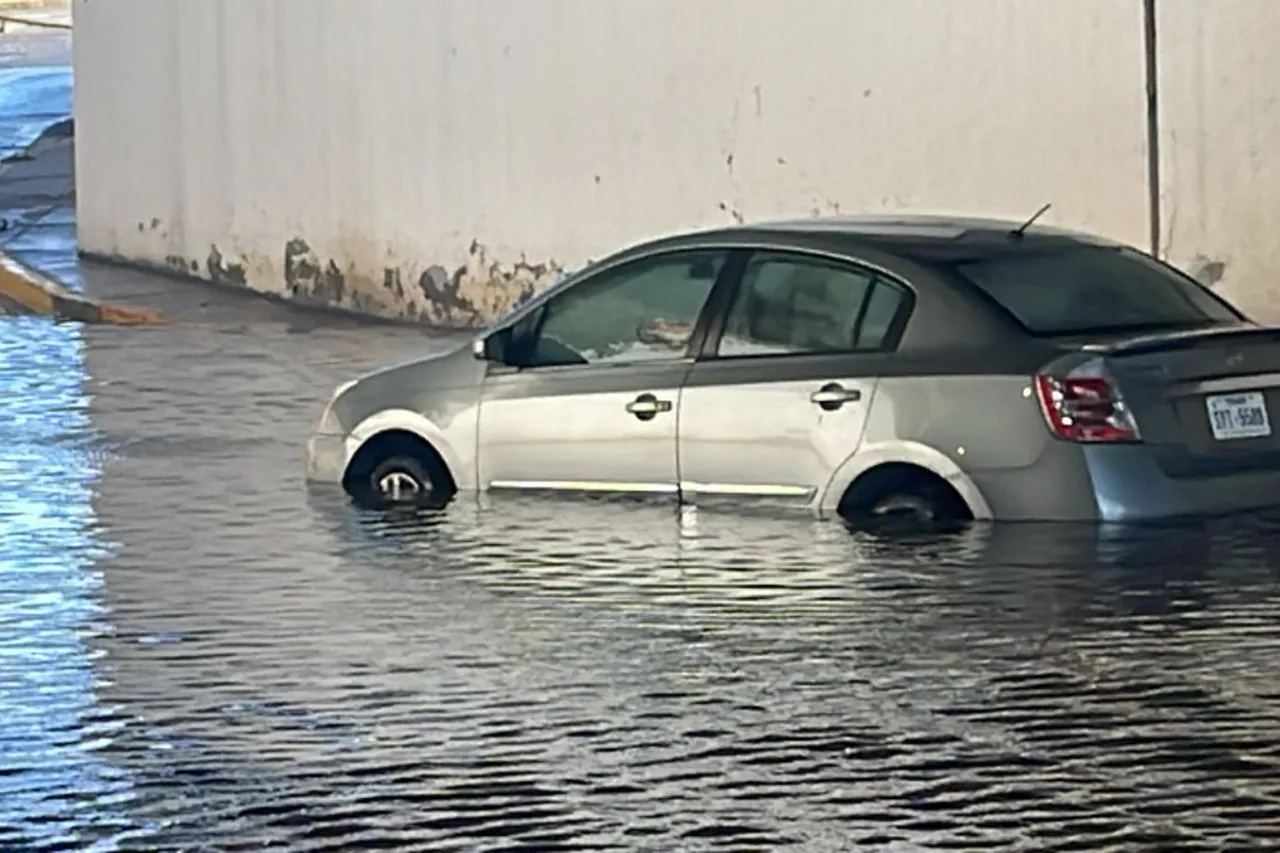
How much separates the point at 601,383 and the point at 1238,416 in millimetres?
2671

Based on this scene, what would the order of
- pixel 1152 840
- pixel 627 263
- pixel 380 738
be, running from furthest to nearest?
pixel 627 263
pixel 380 738
pixel 1152 840

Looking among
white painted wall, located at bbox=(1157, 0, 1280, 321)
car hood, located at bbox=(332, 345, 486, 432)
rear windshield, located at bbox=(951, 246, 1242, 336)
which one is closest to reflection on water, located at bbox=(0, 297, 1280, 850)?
car hood, located at bbox=(332, 345, 486, 432)

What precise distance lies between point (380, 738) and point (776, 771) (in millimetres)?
1221

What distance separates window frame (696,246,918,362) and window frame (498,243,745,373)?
0.09ft

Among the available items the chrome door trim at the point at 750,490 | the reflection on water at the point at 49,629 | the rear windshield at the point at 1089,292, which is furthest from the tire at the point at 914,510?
the reflection on water at the point at 49,629

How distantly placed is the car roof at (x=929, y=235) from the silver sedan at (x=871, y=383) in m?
0.02

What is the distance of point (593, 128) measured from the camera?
20.5 m

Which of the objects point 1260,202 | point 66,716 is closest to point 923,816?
point 66,716

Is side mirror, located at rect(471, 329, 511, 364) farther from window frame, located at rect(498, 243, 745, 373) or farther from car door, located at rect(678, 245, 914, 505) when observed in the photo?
car door, located at rect(678, 245, 914, 505)

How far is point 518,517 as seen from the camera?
11.8 m

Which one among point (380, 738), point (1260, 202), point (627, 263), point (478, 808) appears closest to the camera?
point (478, 808)

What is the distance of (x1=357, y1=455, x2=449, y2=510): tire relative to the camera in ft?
40.3

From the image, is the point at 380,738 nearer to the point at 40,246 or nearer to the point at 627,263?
the point at 627,263

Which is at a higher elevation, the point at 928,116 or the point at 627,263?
the point at 928,116
